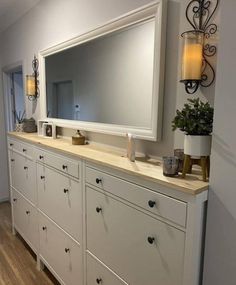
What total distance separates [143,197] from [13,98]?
3.28 metres

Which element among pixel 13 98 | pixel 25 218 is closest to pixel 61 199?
pixel 25 218

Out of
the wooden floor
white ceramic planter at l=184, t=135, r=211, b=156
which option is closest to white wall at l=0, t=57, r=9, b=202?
the wooden floor

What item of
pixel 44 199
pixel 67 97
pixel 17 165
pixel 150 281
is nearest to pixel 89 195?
pixel 150 281

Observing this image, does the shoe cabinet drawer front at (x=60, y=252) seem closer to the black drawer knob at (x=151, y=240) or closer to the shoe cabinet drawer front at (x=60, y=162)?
the shoe cabinet drawer front at (x=60, y=162)

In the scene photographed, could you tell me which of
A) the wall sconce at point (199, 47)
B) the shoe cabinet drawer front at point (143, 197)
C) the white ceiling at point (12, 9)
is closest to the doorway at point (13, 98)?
the white ceiling at point (12, 9)

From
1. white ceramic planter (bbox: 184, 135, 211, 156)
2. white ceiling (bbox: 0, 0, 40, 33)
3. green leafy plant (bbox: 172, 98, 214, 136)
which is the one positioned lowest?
white ceramic planter (bbox: 184, 135, 211, 156)

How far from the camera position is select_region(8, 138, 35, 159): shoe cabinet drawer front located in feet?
7.52

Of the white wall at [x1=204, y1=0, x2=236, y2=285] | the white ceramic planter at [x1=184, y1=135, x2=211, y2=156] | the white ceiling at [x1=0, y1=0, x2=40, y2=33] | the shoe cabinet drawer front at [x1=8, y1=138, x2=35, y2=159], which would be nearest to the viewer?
the white wall at [x1=204, y1=0, x2=236, y2=285]

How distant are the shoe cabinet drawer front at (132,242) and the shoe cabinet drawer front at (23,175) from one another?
0.97 m

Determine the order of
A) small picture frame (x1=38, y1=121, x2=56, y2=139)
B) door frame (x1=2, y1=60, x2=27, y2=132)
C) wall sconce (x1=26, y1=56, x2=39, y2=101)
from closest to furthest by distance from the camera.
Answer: small picture frame (x1=38, y1=121, x2=56, y2=139) < wall sconce (x1=26, y1=56, x2=39, y2=101) < door frame (x1=2, y1=60, x2=27, y2=132)

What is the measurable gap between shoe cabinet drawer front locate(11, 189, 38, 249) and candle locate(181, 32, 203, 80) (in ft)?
6.23

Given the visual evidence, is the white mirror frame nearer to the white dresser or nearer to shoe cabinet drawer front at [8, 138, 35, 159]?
the white dresser

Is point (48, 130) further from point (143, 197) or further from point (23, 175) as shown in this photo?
point (143, 197)

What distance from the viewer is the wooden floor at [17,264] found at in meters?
2.16
